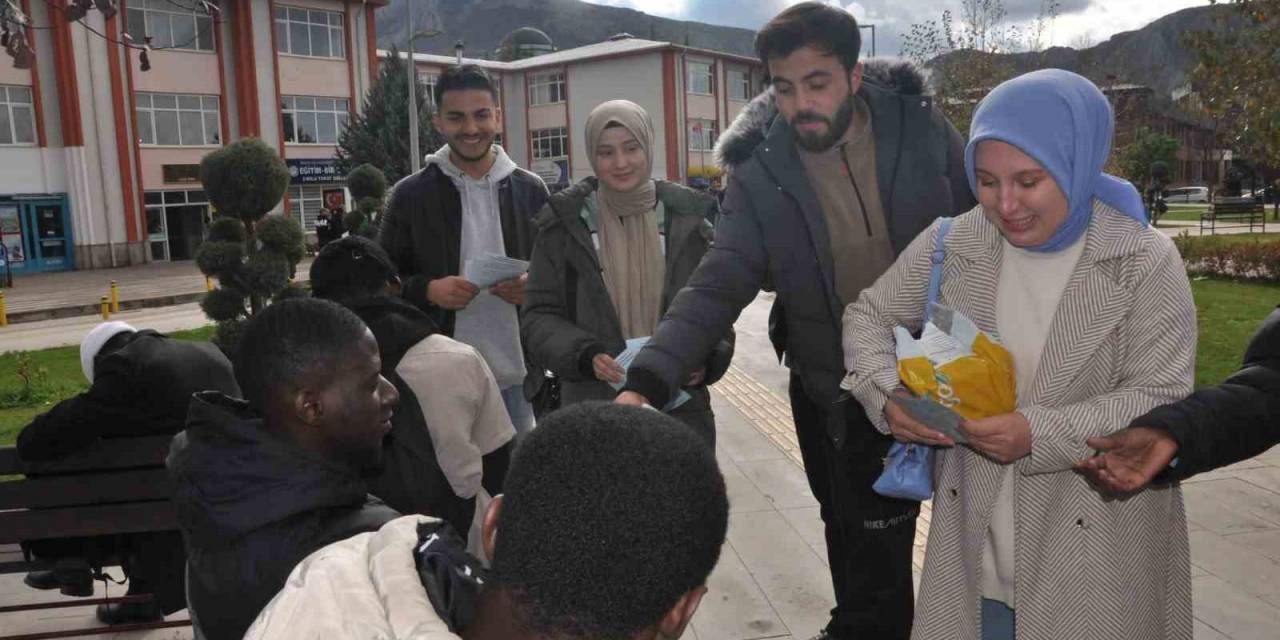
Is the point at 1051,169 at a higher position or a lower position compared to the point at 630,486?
higher

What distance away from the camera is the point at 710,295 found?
2797mm

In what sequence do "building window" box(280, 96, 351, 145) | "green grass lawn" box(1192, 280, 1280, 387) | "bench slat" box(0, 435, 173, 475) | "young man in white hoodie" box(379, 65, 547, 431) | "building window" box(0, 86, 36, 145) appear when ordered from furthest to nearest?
1. "building window" box(280, 96, 351, 145)
2. "building window" box(0, 86, 36, 145)
3. "green grass lawn" box(1192, 280, 1280, 387)
4. "young man in white hoodie" box(379, 65, 547, 431)
5. "bench slat" box(0, 435, 173, 475)

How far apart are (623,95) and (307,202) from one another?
69.4ft

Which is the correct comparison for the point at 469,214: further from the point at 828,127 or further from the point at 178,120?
the point at 178,120

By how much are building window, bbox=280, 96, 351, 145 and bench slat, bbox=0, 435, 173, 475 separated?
3664 centimetres

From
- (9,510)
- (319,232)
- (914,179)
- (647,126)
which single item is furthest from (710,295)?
(319,232)

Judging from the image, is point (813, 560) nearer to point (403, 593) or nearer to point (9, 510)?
point (9, 510)

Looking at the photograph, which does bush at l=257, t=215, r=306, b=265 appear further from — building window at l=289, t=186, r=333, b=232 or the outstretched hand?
building window at l=289, t=186, r=333, b=232

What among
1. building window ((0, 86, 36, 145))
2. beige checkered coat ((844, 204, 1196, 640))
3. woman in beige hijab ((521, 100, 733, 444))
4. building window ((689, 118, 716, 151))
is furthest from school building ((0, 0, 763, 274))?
beige checkered coat ((844, 204, 1196, 640))

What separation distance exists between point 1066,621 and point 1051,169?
1013 millimetres

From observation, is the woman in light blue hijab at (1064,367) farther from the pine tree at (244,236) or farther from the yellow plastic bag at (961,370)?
the pine tree at (244,236)

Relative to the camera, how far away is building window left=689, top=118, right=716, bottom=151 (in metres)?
53.6

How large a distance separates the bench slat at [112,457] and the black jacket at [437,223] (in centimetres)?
114

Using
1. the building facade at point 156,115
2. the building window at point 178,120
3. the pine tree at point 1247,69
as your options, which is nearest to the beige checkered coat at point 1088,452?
the pine tree at point 1247,69
